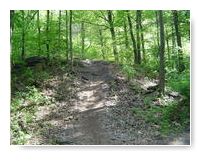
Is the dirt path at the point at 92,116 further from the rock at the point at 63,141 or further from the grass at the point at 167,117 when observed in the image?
the grass at the point at 167,117

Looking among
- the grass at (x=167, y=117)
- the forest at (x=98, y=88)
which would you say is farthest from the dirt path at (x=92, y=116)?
the grass at (x=167, y=117)

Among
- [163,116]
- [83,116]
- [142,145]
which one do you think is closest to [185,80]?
[163,116]

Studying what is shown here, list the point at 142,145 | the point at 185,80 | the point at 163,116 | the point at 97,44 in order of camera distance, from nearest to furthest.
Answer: the point at 142,145
the point at 185,80
the point at 163,116
the point at 97,44

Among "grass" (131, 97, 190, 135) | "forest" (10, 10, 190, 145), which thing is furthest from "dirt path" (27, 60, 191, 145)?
"grass" (131, 97, 190, 135)

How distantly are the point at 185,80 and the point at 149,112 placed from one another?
172cm

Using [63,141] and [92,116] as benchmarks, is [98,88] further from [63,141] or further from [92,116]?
[63,141]

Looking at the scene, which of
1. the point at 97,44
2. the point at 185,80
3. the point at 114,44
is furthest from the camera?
the point at 97,44

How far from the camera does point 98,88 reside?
927 centimetres

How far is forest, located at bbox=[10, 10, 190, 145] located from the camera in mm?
5883

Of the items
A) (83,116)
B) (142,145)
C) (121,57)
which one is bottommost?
(142,145)

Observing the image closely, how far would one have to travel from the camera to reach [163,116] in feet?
21.8

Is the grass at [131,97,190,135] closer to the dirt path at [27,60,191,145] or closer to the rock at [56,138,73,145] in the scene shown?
the dirt path at [27,60,191,145]

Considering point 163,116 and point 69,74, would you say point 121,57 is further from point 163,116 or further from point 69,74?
point 163,116

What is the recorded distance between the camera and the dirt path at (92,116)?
221 inches
